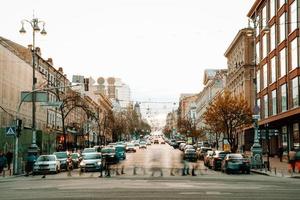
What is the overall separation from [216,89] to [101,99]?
43.8 meters

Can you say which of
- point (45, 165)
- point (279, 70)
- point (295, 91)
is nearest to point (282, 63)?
point (279, 70)

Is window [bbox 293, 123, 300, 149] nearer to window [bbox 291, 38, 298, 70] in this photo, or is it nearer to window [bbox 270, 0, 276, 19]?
window [bbox 291, 38, 298, 70]

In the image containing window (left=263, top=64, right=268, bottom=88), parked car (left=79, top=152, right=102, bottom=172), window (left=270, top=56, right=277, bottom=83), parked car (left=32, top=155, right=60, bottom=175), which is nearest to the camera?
parked car (left=32, top=155, right=60, bottom=175)

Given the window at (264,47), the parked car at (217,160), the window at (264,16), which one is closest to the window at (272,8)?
the window at (264,16)

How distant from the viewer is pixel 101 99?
160000mm

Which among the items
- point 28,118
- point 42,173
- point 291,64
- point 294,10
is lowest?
point 42,173

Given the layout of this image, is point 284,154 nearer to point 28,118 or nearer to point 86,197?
point 28,118

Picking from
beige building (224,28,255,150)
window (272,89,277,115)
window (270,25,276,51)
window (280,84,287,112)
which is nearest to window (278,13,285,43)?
window (270,25,276,51)

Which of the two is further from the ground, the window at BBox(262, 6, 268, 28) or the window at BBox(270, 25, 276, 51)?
the window at BBox(262, 6, 268, 28)

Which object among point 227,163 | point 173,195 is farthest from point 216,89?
point 173,195

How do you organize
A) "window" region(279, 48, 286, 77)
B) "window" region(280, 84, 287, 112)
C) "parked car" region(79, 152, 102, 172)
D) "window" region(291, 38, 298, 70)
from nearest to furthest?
"parked car" region(79, 152, 102, 172), "window" region(291, 38, 298, 70), "window" region(280, 84, 287, 112), "window" region(279, 48, 286, 77)

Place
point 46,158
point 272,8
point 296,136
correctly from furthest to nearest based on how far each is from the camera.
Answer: point 272,8 → point 296,136 → point 46,158

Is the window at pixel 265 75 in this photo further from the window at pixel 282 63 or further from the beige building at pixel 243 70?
the window at pixel 282 63

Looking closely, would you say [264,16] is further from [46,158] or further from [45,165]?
[45,165]
